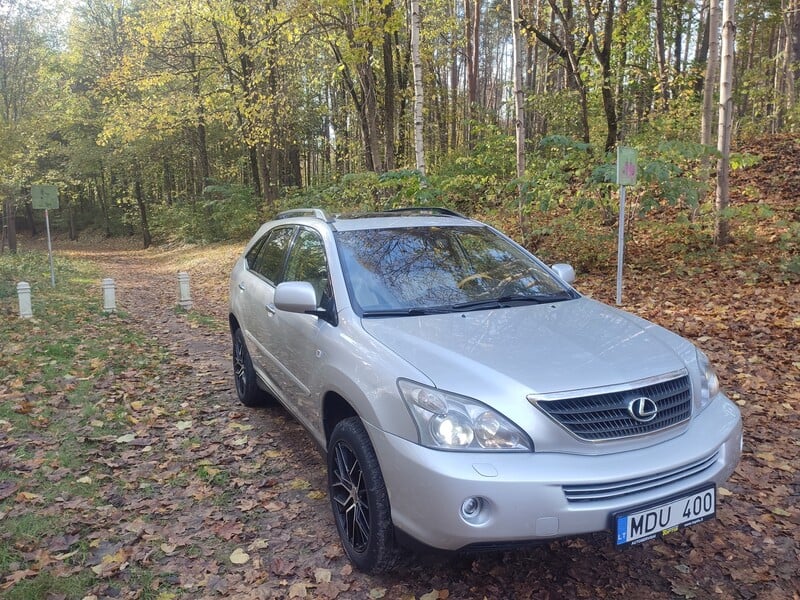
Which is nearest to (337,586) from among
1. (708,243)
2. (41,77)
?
(708,243)

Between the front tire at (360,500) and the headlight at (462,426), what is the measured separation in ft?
1.36

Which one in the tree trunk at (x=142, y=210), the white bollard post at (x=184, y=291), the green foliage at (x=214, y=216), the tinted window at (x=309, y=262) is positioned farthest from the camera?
the tree trunk at (x=142, y=210)

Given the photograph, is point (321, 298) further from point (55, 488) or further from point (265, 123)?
point (265, 123)

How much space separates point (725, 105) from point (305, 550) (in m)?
8.65

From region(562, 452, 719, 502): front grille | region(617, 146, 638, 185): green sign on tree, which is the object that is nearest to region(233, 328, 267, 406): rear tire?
region(562, 452, 719, 502): front grille

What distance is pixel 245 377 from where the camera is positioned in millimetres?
5438

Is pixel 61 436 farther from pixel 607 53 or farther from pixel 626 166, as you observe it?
pixel 607 53

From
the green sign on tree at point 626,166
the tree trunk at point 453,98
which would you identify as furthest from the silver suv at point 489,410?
the tree trunk at point 453,98

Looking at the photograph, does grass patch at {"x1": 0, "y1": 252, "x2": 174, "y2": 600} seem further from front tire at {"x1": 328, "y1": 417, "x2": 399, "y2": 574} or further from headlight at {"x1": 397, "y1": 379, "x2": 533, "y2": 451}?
headlight at {"x1": 397, "y1": 379, "x2": 533, "y2": 451}

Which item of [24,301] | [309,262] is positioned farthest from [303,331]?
[24,301]

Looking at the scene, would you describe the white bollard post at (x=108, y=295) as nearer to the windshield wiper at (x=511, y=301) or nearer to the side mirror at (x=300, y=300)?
the side mirror at (x=300, y=300)

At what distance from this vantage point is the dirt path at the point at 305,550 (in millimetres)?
2840

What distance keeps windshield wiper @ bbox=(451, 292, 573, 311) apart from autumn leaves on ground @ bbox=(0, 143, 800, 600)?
1353 mm

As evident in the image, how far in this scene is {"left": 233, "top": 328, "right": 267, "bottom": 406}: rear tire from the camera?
17.4ft
